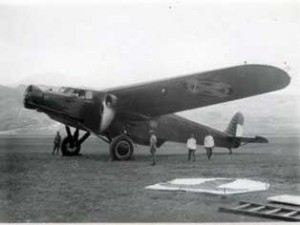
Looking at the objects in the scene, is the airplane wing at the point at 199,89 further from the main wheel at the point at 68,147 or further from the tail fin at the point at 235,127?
the tail fin at the point at 235,127

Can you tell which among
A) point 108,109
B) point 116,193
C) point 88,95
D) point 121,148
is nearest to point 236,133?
point 121,148

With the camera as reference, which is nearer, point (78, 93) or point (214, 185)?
point (214, 185)

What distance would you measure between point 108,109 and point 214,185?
11.1 ft

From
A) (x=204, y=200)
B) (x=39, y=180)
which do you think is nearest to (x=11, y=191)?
(x=39, y=180)

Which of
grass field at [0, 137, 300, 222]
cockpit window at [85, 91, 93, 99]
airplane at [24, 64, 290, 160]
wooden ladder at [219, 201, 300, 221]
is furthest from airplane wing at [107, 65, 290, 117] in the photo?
wooden ladder at [219, 201, 300, 221]

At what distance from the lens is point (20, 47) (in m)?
7.51

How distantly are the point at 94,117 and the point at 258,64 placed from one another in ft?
12.5

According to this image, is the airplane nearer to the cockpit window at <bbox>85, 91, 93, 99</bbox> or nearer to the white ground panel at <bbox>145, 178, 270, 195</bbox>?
the cockpit window at <bbox>85, 91, 93, 99</bbox>

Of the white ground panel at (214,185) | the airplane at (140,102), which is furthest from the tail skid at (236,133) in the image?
the white ground panel at (214,185)

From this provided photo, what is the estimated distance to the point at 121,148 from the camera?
370 inches

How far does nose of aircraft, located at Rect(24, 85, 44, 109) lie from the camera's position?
9.20 m

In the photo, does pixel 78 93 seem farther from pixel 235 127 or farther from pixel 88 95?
pixel 235 127

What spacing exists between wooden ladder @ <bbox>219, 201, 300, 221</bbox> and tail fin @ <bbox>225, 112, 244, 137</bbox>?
22.1 ft

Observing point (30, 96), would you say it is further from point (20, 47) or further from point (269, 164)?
point (269, 164)
